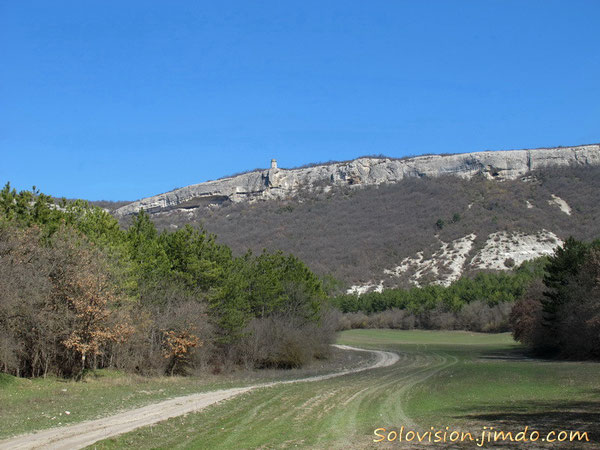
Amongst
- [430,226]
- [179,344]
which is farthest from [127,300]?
[430,226]

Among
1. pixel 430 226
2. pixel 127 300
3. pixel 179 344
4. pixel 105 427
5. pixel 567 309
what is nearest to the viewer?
pixel 105 427

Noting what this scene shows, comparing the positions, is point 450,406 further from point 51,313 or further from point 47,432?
point 51,313

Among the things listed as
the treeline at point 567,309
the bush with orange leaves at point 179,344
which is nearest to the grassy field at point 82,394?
the bush with orange leaves at point 179,344

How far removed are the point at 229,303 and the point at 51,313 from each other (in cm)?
1592

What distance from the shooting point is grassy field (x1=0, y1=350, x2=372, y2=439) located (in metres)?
18.7

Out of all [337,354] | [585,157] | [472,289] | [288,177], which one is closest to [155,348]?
[337,354]

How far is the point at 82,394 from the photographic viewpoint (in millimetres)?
25734

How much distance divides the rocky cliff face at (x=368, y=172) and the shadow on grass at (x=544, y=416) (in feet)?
459

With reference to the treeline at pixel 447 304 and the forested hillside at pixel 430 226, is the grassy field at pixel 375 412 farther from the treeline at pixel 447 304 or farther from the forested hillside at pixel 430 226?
the forested hillside at pixel 430 226

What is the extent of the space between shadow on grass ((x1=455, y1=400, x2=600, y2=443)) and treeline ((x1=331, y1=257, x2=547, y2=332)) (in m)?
72.6

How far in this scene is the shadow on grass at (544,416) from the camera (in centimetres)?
1412

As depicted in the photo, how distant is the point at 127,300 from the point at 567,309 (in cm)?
3559

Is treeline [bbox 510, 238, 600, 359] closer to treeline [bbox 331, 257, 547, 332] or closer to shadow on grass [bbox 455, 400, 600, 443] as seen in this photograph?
shadow on grass [bbox 455, 400, 600, 443]

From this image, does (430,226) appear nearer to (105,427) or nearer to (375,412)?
(375,412)
